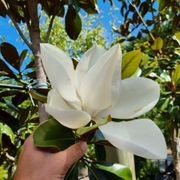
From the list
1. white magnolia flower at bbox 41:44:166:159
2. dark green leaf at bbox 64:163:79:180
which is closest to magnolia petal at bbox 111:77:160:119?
white magnolia flower at bbox 41:44:166:159

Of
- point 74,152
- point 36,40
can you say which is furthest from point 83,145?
point 36,40

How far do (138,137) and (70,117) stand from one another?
0.10 m

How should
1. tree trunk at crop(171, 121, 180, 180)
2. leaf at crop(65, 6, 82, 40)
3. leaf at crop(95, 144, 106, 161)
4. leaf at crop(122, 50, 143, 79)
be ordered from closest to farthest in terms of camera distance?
leaf at crop(122, 50, 143, 79), leaf at crop(95, 144, 106, 161), leaf at crop(65, 6, 82, 40), tree trunk at crop(171, 121, 180, 180)

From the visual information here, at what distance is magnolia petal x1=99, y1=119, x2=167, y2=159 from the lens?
0.59 meters

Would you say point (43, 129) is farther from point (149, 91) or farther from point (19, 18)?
point (19, 18)

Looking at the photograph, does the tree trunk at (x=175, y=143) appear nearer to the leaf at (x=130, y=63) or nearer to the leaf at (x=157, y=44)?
the leaf at (x=157, y=44)

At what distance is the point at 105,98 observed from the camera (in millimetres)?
638

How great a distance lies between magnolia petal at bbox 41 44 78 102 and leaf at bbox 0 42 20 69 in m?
0.56

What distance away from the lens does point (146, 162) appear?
10.3m

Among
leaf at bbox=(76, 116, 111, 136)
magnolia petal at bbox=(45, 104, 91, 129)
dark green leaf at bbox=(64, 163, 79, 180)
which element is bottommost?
dark green leaf at bbox=(64, 163, 79, 180)

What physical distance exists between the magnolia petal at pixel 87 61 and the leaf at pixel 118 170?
24 centimetres

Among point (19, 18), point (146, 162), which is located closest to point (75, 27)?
point (19, 18)

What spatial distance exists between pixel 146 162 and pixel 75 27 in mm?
9270

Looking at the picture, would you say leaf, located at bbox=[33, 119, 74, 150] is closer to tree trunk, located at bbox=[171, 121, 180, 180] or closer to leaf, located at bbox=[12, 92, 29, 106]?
leaf, located at bbox=[12, 92, 29, 106]
